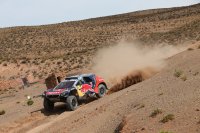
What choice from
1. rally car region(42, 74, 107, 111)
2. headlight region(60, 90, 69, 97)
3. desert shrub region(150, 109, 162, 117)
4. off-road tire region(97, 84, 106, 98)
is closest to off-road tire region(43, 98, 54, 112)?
rally car region(42, 74, 107, 111)

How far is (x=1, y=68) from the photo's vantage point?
202ft

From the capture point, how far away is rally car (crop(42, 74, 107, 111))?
23.6 metres

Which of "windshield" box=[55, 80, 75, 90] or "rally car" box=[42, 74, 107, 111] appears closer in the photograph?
"rally car" box=[42, 74, 107, 111]

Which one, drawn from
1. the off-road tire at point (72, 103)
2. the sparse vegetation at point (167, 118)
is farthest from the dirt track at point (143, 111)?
the off-road tire at point (72, 103)

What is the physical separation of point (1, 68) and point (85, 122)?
146 feet

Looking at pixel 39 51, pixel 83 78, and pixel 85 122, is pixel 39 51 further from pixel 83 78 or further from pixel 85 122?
pixel 85 122

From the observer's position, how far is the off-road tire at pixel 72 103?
921 inches

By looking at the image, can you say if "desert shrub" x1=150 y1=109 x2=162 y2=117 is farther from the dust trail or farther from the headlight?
the dust trail

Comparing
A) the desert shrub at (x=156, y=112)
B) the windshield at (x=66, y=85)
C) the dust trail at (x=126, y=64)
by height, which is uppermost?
the desert shrub at (x=156, y=112)

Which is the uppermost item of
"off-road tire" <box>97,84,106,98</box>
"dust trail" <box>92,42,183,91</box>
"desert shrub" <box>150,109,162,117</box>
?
"desert shrub" <box>150,109,162,117</box>

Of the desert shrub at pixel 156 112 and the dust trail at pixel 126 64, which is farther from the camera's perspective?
the dust trail at pixel 126 64

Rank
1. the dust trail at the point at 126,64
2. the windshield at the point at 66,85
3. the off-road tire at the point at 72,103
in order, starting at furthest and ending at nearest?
the dust trail at the point at 126,64
the windshield at the point at 66,85
the off-road tire at the point at 72,103

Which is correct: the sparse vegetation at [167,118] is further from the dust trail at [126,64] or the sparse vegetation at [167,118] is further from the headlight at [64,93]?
the dust trail at [126,64]

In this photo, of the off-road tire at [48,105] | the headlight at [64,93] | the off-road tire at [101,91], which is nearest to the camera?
the headlight at [64,93]
